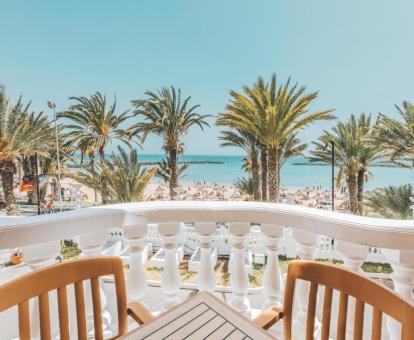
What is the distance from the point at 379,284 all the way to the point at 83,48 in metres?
41.9

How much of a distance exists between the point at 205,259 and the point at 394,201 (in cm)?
1145

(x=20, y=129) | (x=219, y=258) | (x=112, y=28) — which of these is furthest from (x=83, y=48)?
(x=219, y=258)

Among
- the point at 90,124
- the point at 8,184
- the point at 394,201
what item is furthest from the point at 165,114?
the point at 394,201

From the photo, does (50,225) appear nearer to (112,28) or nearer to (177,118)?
(177,118)

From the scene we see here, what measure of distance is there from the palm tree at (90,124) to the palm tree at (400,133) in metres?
13.4

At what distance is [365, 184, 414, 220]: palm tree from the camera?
31.1 ft

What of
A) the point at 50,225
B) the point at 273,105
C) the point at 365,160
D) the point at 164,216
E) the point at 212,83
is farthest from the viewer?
the point at 212,83

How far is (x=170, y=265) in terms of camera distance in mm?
1317

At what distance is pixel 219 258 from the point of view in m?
9.58

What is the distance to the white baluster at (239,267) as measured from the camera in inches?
49.7

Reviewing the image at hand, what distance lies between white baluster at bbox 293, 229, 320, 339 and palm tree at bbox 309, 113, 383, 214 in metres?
13.2

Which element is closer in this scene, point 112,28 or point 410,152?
point 410,152


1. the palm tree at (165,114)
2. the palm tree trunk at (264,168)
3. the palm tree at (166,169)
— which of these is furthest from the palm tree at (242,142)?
the palm tree at (166,169)

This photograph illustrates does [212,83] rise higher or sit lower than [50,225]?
higher
